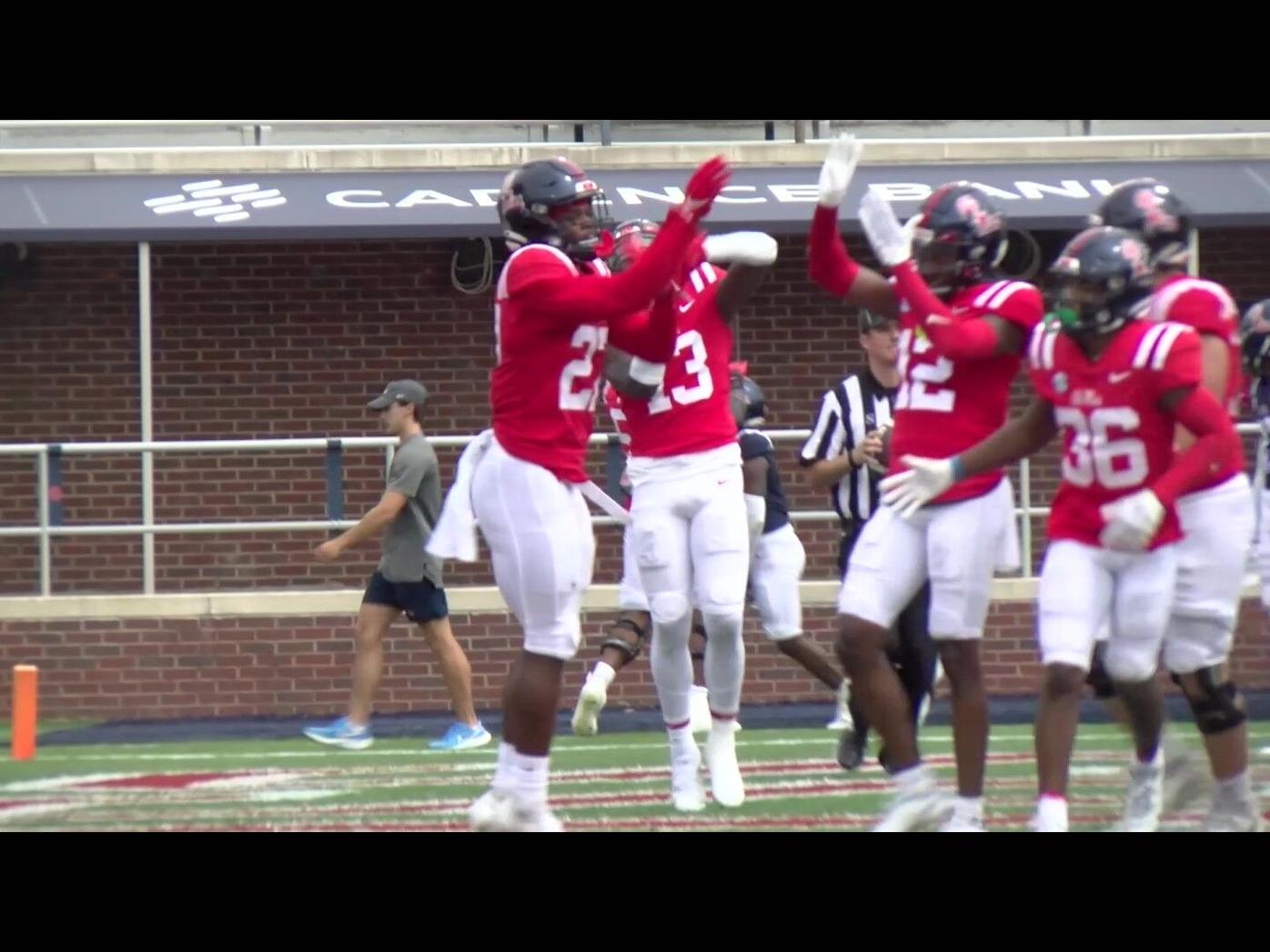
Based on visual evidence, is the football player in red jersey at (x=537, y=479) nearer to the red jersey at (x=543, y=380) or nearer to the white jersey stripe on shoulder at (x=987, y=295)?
the red jersey at (x=543, y=380)

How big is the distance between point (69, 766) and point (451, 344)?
229 inches

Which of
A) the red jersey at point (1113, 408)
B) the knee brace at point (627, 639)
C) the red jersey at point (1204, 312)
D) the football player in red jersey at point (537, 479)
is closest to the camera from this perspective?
the red jersey at point (1113, 408)

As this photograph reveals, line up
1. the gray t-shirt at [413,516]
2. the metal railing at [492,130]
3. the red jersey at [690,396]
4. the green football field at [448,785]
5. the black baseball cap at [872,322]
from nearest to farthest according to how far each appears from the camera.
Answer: the green football field at [448,785] < the red jersey at [690,396] < the black baseball cap at [872,322] < the gray t-shirt at [413,516] < the metal railing at [492,130]

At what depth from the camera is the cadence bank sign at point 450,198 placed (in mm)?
14344

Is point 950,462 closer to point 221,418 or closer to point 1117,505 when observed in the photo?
point 1117,505

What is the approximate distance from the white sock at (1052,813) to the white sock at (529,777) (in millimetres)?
1641

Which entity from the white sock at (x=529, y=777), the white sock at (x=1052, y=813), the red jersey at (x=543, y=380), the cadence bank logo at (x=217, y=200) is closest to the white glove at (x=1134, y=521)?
the white sock at (x=1052, y=813)

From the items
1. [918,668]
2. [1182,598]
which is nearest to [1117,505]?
[1182,598]

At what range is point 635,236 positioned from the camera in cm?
866

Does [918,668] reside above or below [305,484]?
below

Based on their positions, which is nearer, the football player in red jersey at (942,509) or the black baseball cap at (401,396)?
the football player in red jersey at (942,509)

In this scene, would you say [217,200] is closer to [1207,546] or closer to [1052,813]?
[1207,546]

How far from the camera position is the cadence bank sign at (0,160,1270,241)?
1434 centimetres

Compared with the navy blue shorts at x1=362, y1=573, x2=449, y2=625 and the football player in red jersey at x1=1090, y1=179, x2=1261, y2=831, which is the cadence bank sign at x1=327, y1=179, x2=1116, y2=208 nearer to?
the navy blue shorts at x1=362, y1=573, x2=449, y2=625
